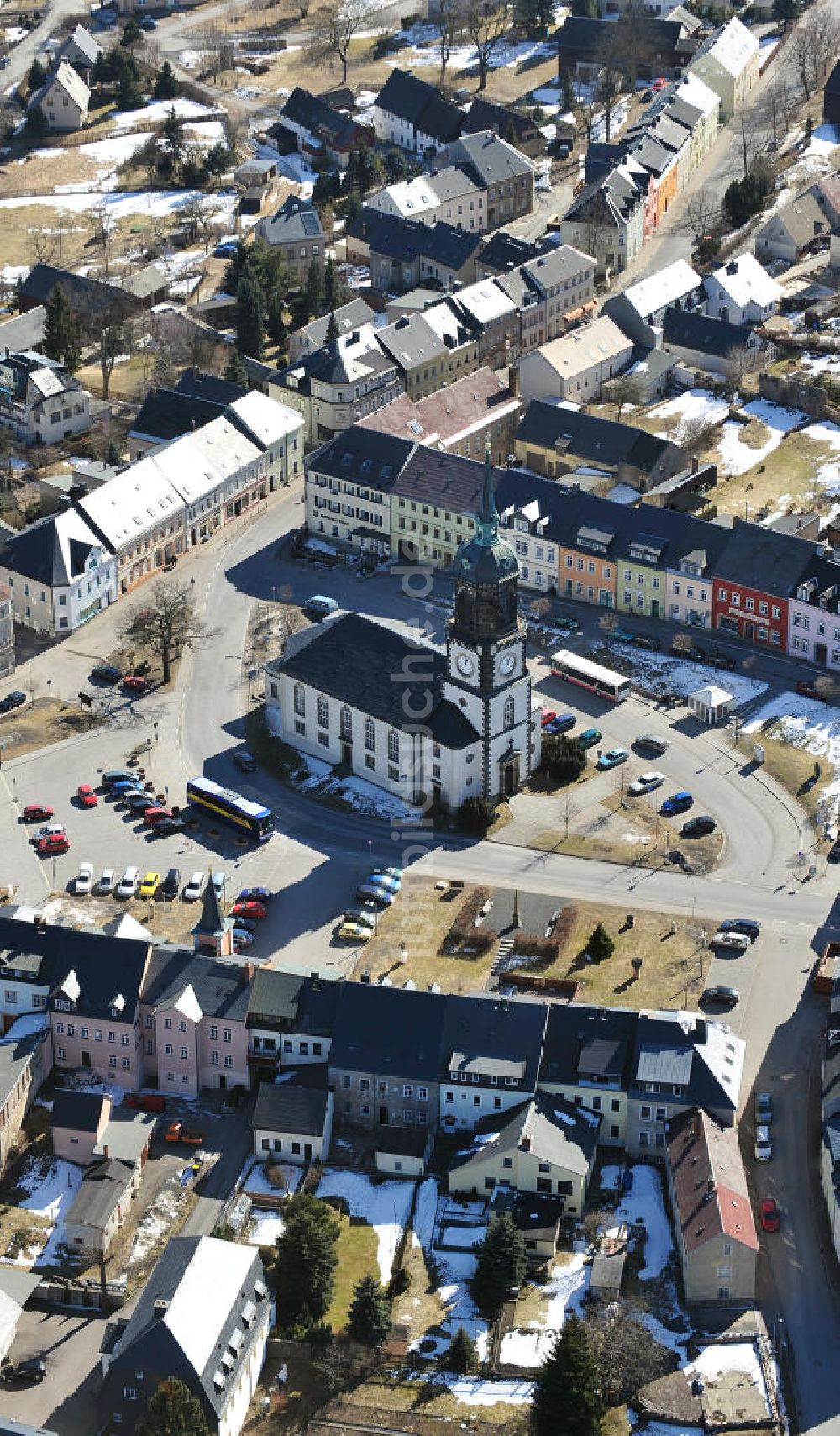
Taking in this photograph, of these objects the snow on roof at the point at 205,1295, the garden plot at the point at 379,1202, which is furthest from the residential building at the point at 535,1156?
the snow on roof at the point at 205,1295

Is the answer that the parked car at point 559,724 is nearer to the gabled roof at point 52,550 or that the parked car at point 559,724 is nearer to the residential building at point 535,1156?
the gabled roof at point 52,550

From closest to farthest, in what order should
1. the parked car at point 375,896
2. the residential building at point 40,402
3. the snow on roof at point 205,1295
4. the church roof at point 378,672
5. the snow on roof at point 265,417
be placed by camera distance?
the snow on roof at point 205,1295 < the parked car at point 375,896 < the church roof at point 378,672 < the snow on roof at point 265,417 < the residential building at point 40,402

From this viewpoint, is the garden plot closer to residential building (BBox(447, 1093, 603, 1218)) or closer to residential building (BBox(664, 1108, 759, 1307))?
residential building (BBox(447, 1093, 603, 1218))

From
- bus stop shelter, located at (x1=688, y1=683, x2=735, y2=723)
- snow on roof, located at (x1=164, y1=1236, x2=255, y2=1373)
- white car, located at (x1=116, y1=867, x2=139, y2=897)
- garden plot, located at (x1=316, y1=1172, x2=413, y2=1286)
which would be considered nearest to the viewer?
snow on roof, located at (x1=164, y1=1236, x2=255, y2=1373)

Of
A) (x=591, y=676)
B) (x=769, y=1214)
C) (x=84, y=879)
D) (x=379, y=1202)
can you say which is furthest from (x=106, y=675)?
(x=769, y=1214)

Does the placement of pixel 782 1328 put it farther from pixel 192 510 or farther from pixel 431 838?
pixel 192 510

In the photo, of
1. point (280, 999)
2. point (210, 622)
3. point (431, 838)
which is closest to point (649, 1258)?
point (280, 999)

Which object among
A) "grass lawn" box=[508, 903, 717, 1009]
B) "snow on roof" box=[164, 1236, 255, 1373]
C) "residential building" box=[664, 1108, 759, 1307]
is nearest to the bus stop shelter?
"grass lawn" box=[508, 903, 717, 1009]
